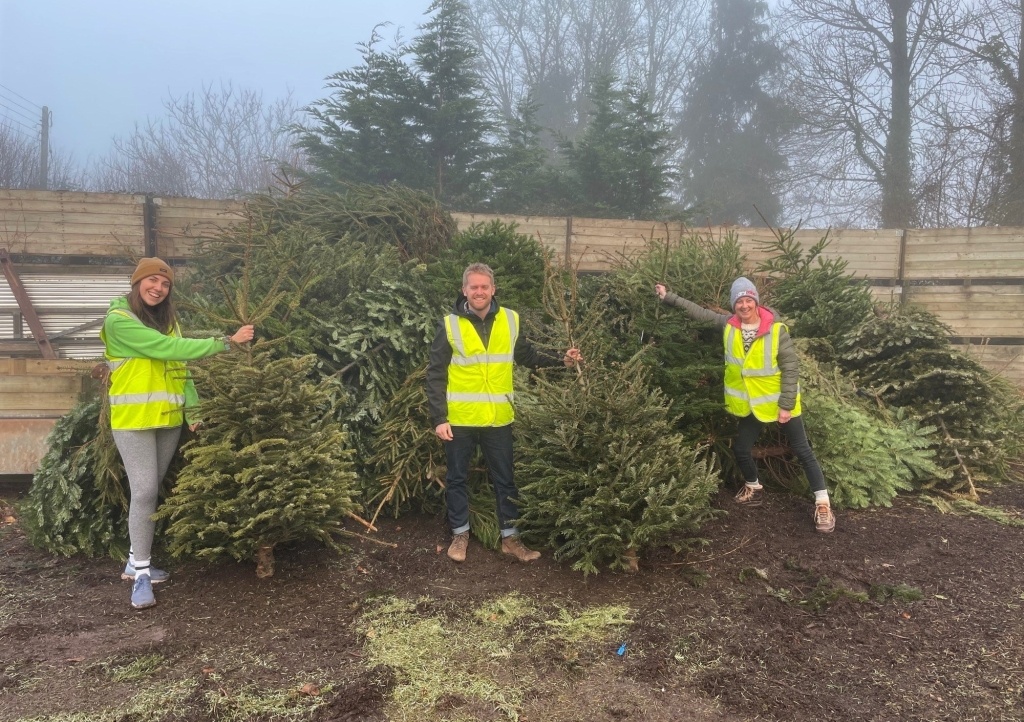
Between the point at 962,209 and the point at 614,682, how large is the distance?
16.2 metres

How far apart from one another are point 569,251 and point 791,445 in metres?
4.19

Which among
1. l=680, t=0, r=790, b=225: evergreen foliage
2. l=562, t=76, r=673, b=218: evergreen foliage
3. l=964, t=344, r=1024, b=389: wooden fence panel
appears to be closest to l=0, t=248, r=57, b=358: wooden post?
l=562, t=76, r=673, b=218: evergreen foliage

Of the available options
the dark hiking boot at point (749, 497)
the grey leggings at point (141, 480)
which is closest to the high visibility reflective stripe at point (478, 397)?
the grey leggings at point (141, 480)

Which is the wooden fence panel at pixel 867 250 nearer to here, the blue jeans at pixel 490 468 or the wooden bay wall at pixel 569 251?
the wooden bay wall at pixel 569 251

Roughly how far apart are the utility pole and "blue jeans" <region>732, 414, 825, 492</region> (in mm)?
25934

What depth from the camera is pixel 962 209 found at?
1474 centimetres

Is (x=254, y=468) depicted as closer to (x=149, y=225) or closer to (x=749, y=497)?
(x=749, y=497)

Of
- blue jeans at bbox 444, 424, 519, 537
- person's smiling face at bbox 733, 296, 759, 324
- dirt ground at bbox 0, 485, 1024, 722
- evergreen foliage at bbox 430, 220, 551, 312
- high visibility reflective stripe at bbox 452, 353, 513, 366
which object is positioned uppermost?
evergreen foliage at bbox 430, 220, 551, 312

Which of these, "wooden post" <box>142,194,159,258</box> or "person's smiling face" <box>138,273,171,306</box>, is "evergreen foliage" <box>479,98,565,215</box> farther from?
"person's smiling face" <box>138,273,171,306</box>

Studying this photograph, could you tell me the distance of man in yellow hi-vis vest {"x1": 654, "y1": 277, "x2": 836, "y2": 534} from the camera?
4.70 m

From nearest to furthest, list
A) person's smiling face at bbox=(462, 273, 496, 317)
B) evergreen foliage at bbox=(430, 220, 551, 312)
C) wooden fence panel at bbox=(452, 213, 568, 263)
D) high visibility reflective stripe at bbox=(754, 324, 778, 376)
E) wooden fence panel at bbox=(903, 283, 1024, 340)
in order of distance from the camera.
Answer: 1. person's smiling face at bbox=(462, 273, 496, 317)
2. high visibility reflective stripe at bbox=(754, 324, 778, 376)
3. evergreen foliage at bbox=(430, 220, 551, 312)
4. wooden fence panel at bbox=(452, 213, 568, 263)
5. wooden fence panel at bbox=(903, 283, 1024, 340)

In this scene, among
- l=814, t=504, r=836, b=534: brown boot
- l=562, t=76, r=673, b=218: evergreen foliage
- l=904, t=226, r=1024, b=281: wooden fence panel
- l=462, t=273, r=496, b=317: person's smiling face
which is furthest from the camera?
l=562, t=76, r=673, b=218: evergreen foliage

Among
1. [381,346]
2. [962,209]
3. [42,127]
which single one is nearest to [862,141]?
[962,209]

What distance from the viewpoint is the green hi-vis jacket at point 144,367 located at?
362 cm
